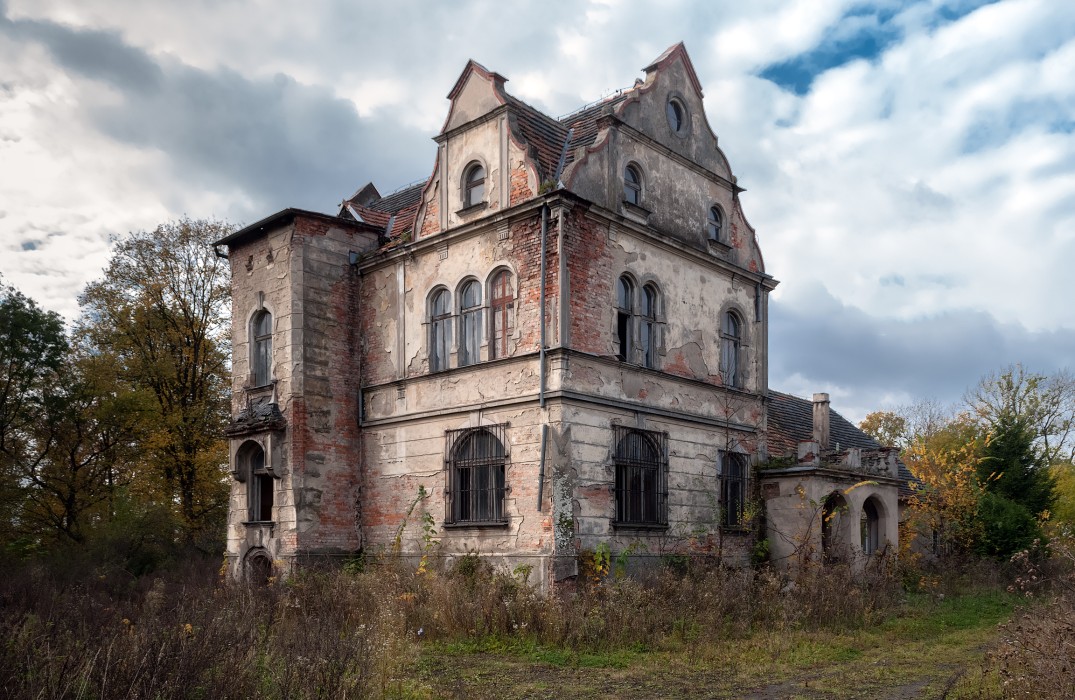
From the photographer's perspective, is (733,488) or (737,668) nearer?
(737,668)

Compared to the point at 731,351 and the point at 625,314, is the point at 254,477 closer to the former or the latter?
the point at 625,314

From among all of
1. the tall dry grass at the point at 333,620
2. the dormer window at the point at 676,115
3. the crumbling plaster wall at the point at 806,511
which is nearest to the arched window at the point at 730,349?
the crumbling plaster wall at the point at 806,511

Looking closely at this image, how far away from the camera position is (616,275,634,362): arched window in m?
18.5

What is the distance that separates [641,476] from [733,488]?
3415 mm

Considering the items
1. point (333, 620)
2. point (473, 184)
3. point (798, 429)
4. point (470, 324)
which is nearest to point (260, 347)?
point (470, 324)

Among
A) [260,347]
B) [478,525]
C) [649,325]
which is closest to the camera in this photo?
[478,525]

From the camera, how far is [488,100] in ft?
62.8

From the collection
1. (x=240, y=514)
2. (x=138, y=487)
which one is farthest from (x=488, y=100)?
(x=138, y=487)

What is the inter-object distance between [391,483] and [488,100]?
8.29 m

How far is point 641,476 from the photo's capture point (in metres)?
18.2

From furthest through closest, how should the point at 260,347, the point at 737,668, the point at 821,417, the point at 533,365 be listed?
the point at 821,417 → the point at 260,347 → the point at 533,365 → the point at 737,668

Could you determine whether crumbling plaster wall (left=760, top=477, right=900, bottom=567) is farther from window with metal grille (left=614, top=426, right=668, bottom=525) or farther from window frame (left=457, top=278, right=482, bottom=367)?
window frame (left=457, top=278, right=482, bottom=367)

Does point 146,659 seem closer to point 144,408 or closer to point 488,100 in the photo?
point 488,100

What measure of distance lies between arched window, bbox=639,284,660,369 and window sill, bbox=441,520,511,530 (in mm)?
4350
